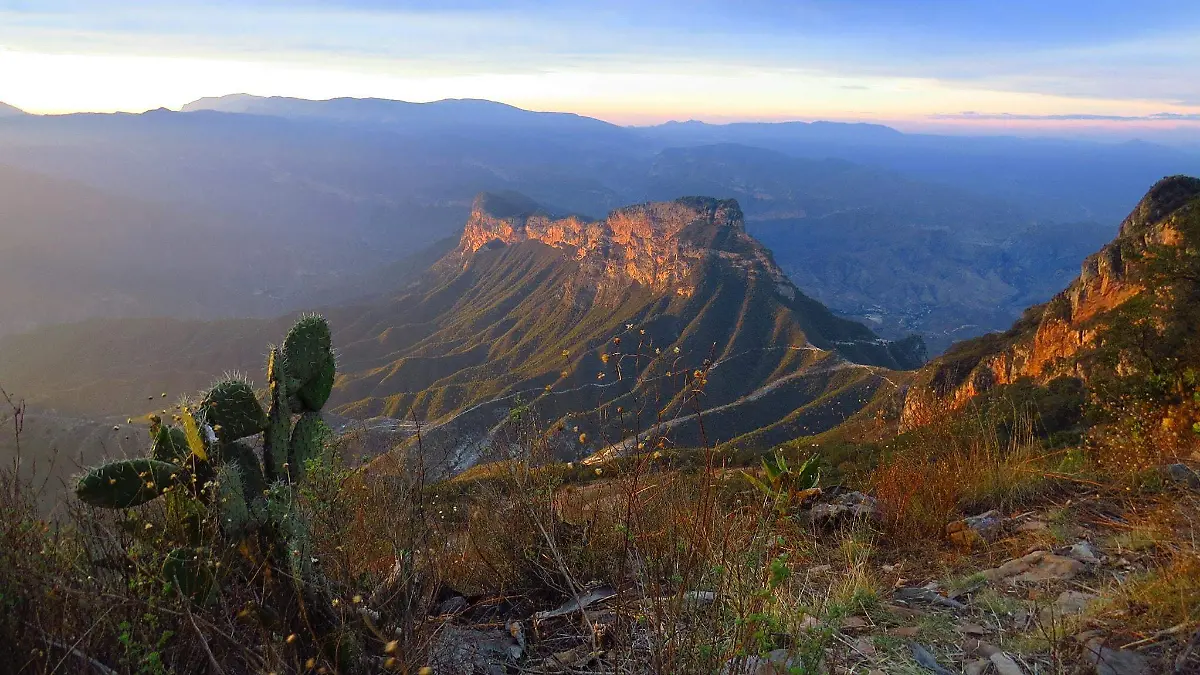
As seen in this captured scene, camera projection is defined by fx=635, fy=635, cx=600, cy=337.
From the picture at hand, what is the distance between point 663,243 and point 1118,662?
102091 millimetres

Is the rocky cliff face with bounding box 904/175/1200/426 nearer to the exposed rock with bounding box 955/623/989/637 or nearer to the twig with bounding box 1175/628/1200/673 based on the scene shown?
the exposed rock with bounding box 955/623/989/637

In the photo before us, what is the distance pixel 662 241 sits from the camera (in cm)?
10356

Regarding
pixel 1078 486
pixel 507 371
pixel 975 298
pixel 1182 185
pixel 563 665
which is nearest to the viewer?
pixel 563 665

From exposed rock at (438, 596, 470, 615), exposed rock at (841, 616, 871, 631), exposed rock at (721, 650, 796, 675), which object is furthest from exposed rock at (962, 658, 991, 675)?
exposed rock at (438, 596, 470, 615)

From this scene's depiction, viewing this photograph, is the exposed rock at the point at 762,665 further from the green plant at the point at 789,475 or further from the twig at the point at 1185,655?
the green plant at the point at 789,475

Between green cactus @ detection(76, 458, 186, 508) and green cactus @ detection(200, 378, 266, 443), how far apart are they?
0.28m

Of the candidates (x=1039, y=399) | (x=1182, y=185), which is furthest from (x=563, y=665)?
(x=1182, y=185)

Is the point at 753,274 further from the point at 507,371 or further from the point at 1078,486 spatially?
the point at 1078,486

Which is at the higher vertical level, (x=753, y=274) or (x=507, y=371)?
(x=753, y=274)

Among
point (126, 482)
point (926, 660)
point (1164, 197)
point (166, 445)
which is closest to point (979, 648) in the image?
point (926, 660)

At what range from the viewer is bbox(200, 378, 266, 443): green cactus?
3193mm

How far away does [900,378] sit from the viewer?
175 feet

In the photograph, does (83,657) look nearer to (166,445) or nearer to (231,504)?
(231,504)

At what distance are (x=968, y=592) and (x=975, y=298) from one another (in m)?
224
